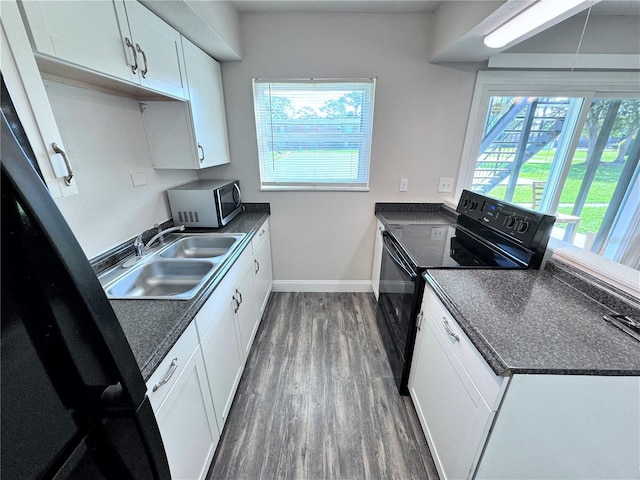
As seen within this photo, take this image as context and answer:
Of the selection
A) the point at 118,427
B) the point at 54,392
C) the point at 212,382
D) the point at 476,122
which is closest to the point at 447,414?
the point at 212,382

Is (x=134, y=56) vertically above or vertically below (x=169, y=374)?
above

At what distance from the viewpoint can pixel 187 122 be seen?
5.69ft

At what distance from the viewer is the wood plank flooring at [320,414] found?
1344 millimetres

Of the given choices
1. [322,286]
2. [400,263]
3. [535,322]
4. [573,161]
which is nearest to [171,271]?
[400,263]

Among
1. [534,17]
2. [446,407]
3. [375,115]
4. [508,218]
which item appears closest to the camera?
[446,407]

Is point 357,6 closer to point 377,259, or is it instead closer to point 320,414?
point 377,259

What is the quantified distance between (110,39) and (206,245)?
119cm

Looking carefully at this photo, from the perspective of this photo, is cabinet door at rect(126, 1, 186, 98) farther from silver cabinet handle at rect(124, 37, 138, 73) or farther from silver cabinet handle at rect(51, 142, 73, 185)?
silver cabinet handle at rect(51, 142, 73, 185)

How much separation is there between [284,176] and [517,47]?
2.14 metres

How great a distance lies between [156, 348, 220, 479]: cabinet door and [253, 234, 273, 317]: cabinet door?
99 centimetres

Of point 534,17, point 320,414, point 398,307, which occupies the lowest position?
point 320,414

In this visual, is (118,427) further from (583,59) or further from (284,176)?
(583,59)

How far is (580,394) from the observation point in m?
0.79

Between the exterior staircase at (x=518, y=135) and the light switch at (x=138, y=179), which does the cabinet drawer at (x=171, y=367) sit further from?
the exterior staircase at (x=518, y=135)
